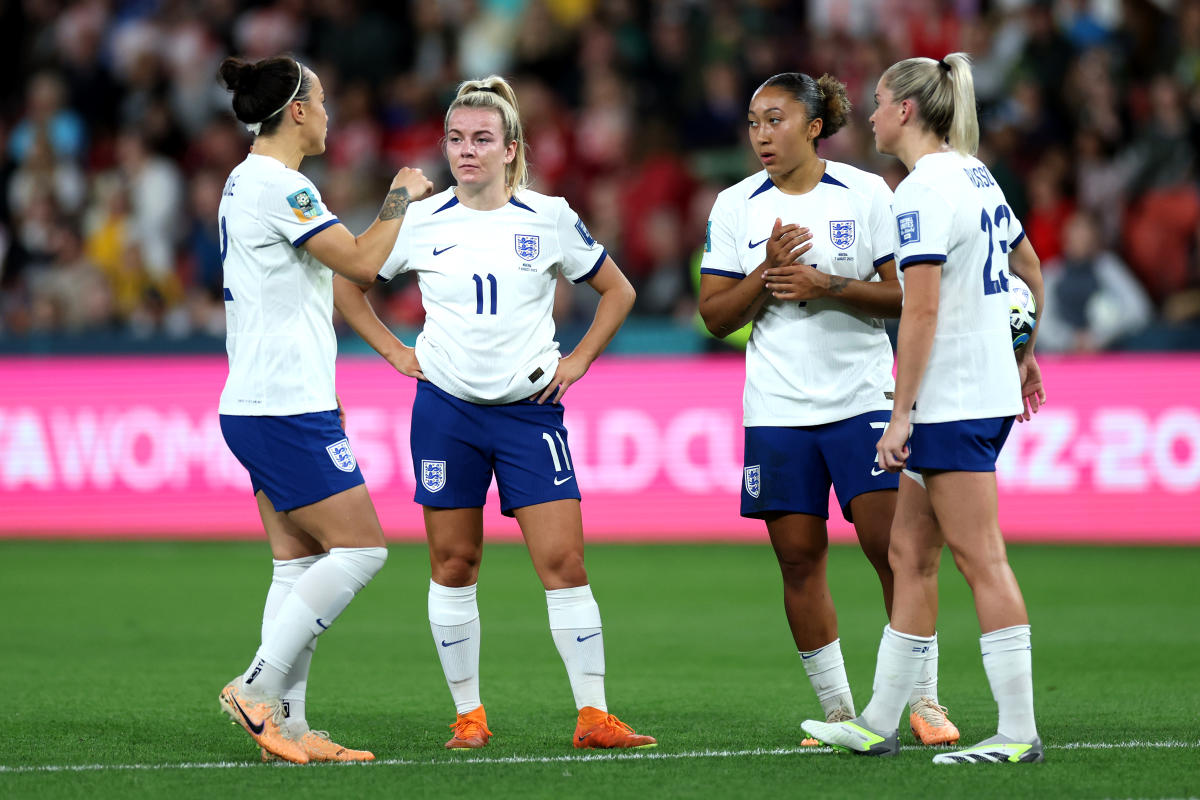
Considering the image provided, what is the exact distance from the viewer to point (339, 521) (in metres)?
5.63

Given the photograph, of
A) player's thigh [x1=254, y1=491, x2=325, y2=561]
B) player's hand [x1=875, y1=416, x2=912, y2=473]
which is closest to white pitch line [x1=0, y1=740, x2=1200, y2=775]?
player's thigh [x1=254, y1=491, x2=325, y2=561]

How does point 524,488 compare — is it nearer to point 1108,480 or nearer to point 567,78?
point 1108,480

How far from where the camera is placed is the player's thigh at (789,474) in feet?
19.3

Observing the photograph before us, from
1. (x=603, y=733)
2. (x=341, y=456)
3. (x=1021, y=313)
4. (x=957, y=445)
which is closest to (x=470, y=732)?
(x=603, y=733)

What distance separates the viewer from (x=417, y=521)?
12531 millimetres

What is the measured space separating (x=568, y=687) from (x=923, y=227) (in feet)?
9.73

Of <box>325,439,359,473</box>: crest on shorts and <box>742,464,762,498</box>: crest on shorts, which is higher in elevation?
<box>325,439,359,473</box>: crest on shorts

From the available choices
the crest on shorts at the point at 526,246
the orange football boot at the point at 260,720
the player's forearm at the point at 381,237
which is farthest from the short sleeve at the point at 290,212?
the orange football boot at the point at 260,720

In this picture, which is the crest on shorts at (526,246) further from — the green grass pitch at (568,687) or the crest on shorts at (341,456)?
the green grass pitch at (568,687)

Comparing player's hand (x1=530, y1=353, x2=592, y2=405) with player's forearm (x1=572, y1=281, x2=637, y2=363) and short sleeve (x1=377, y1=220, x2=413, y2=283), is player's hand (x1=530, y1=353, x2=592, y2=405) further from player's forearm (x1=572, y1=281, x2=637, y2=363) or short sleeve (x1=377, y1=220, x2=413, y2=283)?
short sleeve (x1=377, y1=220, x2=413, y2=283)

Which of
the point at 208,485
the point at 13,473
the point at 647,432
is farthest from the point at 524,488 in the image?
the point at 13,473

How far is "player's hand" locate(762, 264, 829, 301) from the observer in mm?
5723

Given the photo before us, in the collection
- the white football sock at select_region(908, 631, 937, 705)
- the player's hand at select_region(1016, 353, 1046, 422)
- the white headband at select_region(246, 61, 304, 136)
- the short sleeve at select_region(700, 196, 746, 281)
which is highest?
the white headband at select_region(246, 61, 304, 136)

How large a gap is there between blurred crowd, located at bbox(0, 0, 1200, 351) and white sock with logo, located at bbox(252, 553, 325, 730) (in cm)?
792
